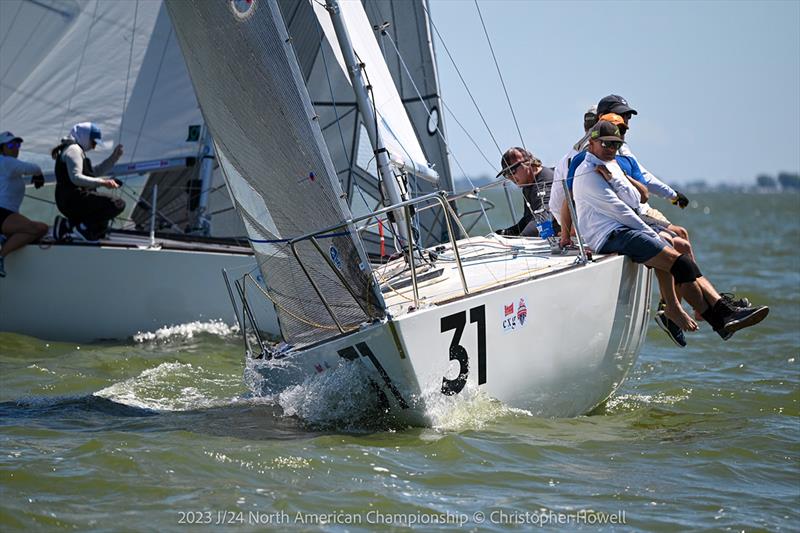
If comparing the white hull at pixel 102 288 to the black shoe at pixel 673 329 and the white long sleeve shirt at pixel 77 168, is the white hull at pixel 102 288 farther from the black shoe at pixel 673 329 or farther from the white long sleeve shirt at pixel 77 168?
the black shoe at pixel 673 329

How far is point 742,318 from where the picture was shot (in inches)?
261

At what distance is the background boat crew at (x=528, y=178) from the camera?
778 cm

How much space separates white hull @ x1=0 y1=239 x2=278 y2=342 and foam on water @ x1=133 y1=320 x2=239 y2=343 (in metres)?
0.08

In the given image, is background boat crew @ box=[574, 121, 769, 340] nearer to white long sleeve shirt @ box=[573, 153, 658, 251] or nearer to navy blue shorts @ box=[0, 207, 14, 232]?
white long sleeve shirt @ box=[573, 153, 658, 251]

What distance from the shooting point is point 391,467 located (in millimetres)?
5555

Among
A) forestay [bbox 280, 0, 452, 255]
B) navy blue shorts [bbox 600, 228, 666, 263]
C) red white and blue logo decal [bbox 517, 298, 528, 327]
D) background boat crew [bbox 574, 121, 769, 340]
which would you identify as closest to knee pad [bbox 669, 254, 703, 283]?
background boat crew [bbox 574, 121, 769, 340]

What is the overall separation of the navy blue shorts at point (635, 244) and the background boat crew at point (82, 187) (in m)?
5.11

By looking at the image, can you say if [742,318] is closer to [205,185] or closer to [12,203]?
[12,203]

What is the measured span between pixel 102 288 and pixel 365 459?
545 centimetres

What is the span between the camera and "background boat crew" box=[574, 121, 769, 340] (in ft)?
21.7

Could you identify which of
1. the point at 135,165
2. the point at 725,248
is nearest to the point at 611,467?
the point at 135,165

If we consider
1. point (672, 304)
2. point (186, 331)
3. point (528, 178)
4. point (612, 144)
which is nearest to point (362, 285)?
point (612, 144)

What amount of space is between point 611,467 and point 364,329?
1.41 m

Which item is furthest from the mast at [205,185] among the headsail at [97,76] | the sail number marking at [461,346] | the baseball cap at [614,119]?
the sail number marking at [461,346]
